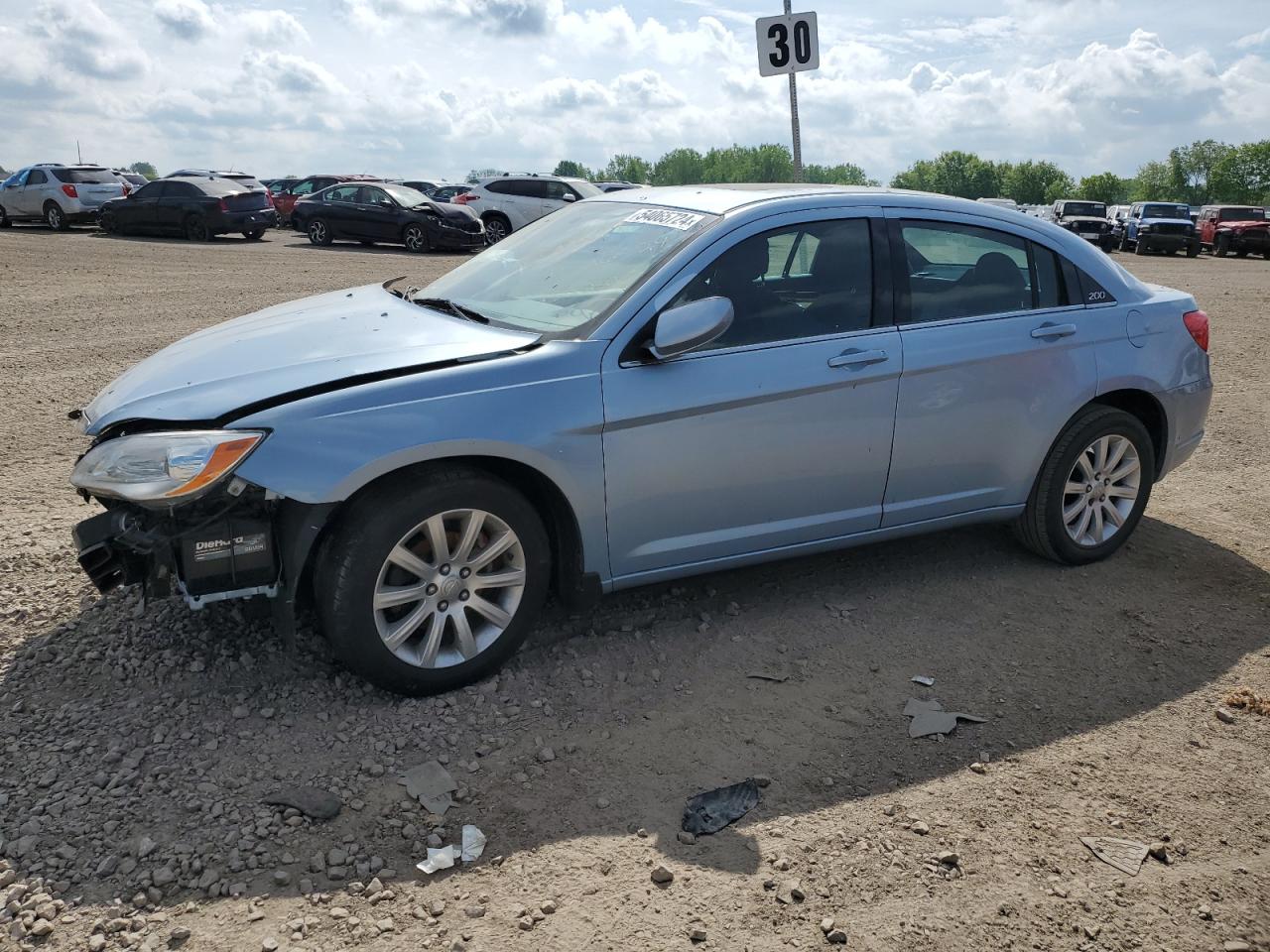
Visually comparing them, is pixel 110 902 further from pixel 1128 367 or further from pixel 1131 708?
pixel 1128 367

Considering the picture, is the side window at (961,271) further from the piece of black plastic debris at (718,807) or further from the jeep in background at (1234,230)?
the jeep in background at (1234,230)

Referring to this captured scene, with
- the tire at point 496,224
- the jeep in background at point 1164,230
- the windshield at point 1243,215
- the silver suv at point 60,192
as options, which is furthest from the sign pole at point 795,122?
the windshield at point 1243,215

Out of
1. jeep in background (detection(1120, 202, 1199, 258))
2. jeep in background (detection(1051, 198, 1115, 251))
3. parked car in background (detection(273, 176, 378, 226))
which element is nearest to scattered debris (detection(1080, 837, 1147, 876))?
jeep in background (detection(1051, 198, 1115, 251))

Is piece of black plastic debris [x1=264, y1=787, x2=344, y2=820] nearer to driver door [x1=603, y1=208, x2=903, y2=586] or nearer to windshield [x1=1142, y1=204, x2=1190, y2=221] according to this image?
driver door [x1=603, y1=208, x2=903, y2=586]

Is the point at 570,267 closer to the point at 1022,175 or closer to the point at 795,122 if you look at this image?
the point at 795,122

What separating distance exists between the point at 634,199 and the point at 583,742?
2509 millimetres

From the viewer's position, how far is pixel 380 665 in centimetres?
369

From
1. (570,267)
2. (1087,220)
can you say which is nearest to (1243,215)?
(1087,220)

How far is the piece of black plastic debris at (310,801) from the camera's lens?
321cm

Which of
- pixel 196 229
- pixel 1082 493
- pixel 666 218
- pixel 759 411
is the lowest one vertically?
pixel 1082 493

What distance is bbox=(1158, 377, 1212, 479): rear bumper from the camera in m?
5.32

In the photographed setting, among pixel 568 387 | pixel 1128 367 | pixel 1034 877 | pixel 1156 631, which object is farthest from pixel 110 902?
pixel 1128 367

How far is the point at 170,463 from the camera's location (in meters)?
3.46

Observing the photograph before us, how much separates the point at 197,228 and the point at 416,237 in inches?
215
